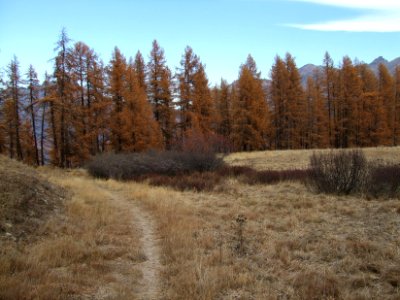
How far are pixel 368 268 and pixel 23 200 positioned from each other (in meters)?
7.65

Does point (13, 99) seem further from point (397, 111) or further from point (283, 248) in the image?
point (397, 111)

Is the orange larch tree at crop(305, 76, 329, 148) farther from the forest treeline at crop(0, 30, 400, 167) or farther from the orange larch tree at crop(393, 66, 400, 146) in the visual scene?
the orange larch tree at crop(393, 66, 400, 146)

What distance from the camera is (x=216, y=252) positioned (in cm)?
679

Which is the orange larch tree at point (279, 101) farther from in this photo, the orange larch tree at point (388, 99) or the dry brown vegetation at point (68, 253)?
the dry brown vegetation at point (68, 253)

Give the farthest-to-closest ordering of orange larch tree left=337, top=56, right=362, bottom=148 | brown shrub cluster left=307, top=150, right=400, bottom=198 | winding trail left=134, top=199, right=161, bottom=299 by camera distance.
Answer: orange larch tree left=337, top=56, right=362, bottom=148 < brown shrub cluster left=307, top=150, right=400, bottom=198 < winding trail left=134, top=199, right=161, bottom=299

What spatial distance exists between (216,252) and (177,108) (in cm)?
3105

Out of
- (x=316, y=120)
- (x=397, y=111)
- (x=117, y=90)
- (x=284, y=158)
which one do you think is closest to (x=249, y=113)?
(x=316, y=120)

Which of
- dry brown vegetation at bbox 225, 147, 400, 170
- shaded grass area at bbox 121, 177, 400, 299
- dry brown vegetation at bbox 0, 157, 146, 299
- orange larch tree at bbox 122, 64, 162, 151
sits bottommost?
shaded grass area at bbox 121, 177, 400, 299

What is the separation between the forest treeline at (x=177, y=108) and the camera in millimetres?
31375

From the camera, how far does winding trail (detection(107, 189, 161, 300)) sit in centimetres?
530

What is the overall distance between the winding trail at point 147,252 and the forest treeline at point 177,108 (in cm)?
1183

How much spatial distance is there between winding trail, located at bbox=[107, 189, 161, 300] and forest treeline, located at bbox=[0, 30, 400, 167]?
11.8 metres

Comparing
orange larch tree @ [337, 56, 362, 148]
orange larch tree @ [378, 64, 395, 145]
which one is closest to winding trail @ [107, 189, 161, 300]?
orange larch tree @ [337, 56, 362, 148]

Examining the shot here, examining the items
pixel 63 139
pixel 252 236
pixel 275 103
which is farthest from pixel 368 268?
pixel 275 103
